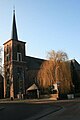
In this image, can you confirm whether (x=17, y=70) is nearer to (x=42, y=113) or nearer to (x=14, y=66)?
(x=14, y=66)

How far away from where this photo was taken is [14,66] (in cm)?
6994

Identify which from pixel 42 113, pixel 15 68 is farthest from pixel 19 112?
pixel 15 68

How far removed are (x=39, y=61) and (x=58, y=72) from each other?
98.8 feet

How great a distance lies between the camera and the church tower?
68500mm

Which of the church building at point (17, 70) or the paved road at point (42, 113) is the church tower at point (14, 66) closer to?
the church building at point (17, 70)

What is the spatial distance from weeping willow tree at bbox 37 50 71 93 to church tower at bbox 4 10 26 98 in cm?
1456

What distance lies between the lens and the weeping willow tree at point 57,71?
170ft

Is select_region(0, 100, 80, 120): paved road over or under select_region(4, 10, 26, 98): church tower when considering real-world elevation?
under

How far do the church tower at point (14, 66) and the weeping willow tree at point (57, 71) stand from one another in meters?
14.6

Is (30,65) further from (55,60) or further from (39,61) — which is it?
(55,60)

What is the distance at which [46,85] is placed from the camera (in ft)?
180

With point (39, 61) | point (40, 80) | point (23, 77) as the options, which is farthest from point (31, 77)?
point (40, 80)

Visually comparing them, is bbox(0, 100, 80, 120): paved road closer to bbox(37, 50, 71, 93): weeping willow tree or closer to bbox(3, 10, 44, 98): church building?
bbox(37, 50, 71, 93): weeping willow tree

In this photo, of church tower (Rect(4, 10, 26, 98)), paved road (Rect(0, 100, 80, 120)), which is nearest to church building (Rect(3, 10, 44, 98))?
church tower (Rect(4, 10, 26, 98))
